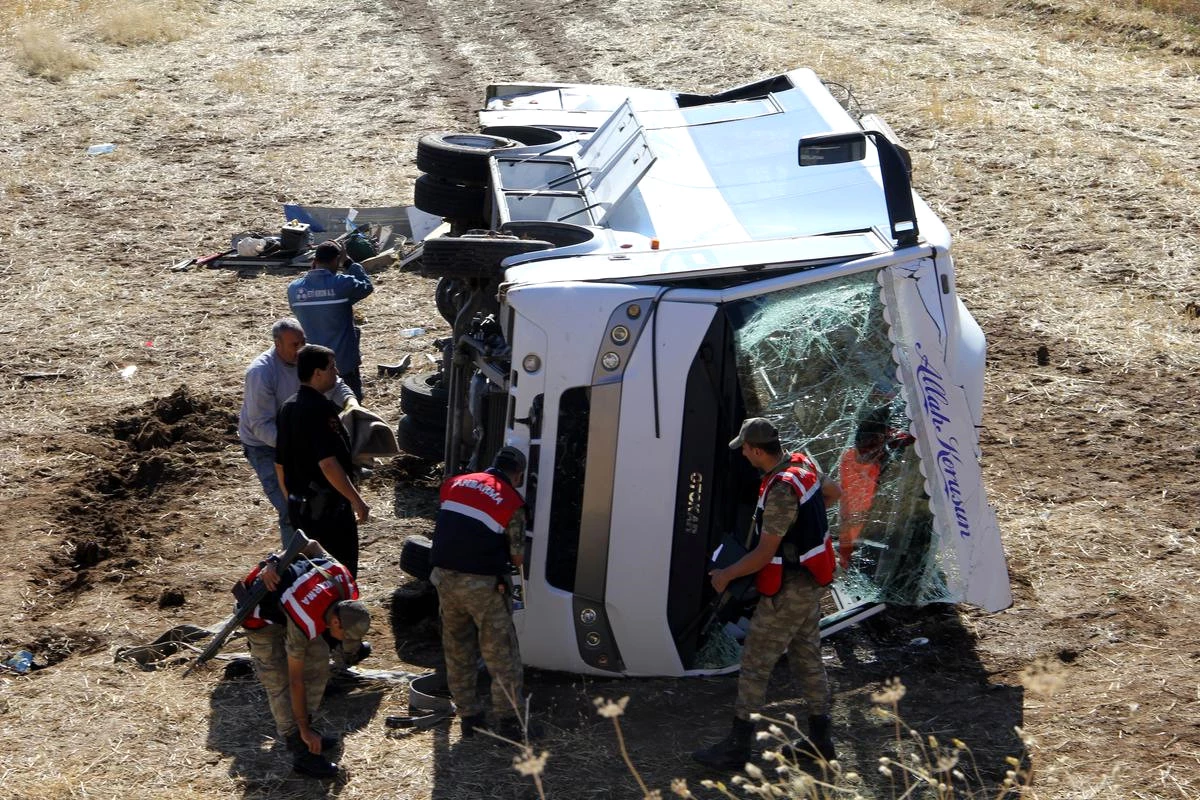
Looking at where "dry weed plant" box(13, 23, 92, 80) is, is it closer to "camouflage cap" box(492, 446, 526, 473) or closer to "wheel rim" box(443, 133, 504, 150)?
"wheel rim" box(443, 133, 504, 150)

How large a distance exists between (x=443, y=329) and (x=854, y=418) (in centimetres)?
543

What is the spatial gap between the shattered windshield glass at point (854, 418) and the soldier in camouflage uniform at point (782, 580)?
53 centimetres

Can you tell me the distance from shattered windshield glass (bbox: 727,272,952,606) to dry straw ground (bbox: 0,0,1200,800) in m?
0.57

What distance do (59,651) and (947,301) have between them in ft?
15.2

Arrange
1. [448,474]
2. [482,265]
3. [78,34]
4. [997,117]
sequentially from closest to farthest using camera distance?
[482,265]
[448,474]
[997,117]
[78,34]

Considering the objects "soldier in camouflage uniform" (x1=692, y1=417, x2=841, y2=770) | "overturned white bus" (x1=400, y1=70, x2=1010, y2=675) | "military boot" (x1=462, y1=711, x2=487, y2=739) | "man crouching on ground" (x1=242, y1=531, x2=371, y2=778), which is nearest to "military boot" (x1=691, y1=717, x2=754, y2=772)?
"soldier in camouflage uniform" (x1=692, y1=417, x2=841, y2=770)

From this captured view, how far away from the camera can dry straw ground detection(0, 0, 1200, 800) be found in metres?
5.62

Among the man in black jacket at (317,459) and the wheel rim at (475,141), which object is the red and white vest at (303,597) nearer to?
the man in black jacket at (317,459)

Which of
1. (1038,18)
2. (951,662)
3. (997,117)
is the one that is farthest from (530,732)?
(1038,18)

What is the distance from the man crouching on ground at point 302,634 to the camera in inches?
208

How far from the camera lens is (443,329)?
35.3ft

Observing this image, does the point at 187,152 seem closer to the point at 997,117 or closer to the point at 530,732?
the point at 997,117

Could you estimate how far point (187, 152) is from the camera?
633 inches

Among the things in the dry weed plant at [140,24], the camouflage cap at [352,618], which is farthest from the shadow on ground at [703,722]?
the dry weed plant at [140,24]
